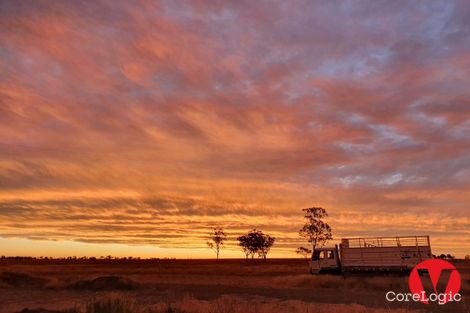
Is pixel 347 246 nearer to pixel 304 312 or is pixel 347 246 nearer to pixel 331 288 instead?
pixel 331 288

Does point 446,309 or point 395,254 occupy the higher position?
point 395,254

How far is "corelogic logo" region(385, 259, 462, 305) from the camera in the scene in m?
26.1

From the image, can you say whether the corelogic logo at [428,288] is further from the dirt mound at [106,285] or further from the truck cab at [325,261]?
the dirt mound at [106,285]

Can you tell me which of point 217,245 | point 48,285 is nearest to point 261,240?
point 217,245

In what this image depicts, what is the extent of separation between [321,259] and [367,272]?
422 centimetres

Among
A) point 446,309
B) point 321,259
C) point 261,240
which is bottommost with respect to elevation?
point 446,309

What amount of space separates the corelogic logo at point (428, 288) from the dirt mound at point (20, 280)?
28105mm

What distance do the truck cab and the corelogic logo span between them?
647 cm

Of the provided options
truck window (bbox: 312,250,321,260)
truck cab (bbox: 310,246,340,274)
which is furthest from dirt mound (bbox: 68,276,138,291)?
truck window (bbox: 312,250,321,260)

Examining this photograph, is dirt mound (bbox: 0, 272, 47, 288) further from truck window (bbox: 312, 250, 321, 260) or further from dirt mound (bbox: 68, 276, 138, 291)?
truck window (bbox: 312, 250, 321, 260)

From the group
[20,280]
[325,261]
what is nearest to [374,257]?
[325,261]

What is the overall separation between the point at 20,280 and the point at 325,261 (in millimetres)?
26856

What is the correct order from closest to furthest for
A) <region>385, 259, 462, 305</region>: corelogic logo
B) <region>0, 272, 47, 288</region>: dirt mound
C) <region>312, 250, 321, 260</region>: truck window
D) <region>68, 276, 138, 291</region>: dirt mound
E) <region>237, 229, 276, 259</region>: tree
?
1. <region>385, 259, 462, 305</region>: corelogic logo
2. <region>68, 276, 138, 291</region>: dirt mound
3. <region>0, 272, 47, 288</region>: dirt mound
4. <region>312, 250, 321, 260</region>: truck window
5. <region>237, 229, 276, 259</region>: tree

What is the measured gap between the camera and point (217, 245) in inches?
4761
